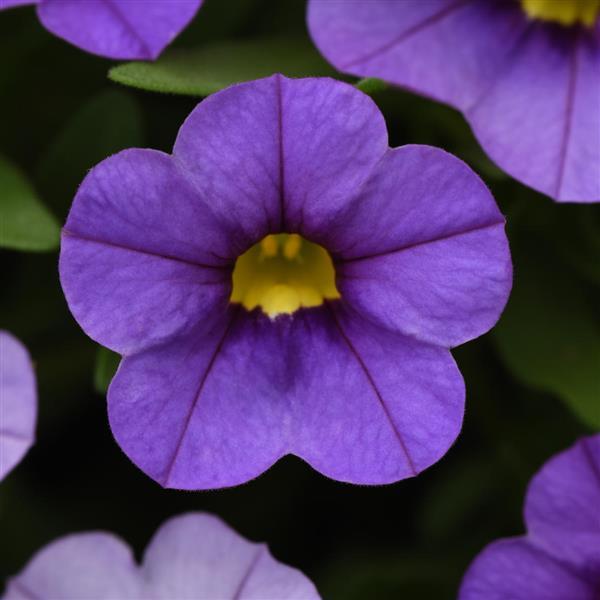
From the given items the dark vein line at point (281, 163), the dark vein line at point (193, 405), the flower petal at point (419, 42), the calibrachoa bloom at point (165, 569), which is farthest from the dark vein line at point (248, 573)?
the flower petal at point (419, 42)

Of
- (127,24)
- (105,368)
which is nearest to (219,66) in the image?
(127,24)

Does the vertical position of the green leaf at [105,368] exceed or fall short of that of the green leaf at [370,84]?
it falls short

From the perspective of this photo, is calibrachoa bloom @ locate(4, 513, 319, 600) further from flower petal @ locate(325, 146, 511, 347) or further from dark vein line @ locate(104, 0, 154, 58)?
dark vein line @ locate(104, 0, 154, 58)

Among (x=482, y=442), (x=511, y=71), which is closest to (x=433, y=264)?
(x=511, y=71)

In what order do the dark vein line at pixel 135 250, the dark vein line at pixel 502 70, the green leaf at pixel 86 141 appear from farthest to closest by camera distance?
the green leaf at pixel 86 141 < the dark vein line at pixel 502 70 < the dark vein line at pixel 135 250

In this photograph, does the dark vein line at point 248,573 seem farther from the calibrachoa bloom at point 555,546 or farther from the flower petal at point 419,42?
the flower petal at point 419,42

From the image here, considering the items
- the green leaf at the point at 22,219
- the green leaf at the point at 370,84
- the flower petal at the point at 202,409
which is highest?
the green leaf at the point at 370,84

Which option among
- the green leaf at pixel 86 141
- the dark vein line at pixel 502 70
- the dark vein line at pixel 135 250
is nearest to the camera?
the dark vein line at pixel 135 250
